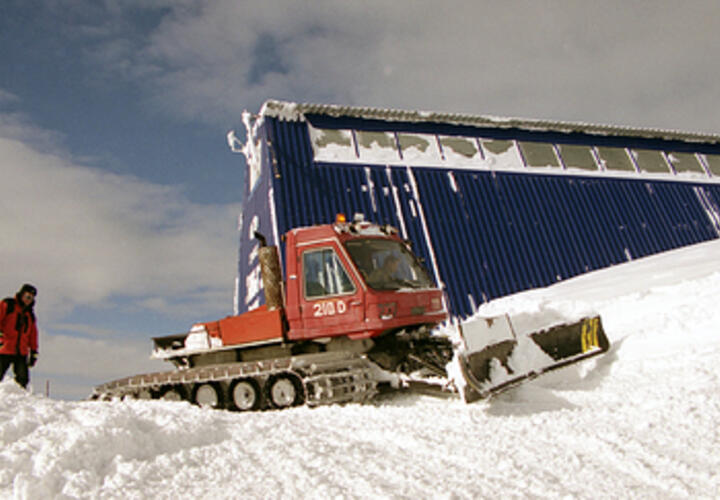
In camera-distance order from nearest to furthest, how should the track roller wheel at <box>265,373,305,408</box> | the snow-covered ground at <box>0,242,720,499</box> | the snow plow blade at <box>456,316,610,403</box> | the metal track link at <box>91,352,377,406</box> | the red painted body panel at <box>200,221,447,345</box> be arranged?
1. the snow-covered ground at <box>0,242,720,499</box>
2. the snow plow blade at <box>456,316,610,403</box>
3. the metal track link at <box>91,352,377,406</box>
4. the track roller wheel at <box>265,373,305,408</box>
5. the red painted body panel at <box>200,221,447,345</box>

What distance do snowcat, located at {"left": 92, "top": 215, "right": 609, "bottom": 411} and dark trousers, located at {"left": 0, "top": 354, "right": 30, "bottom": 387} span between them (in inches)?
75.3

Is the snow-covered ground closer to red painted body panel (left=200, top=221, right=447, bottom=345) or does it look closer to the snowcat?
the snowcat

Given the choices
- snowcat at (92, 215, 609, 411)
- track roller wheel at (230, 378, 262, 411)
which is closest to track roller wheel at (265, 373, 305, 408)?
Result: snowcat at (92, 215, 609, 411)

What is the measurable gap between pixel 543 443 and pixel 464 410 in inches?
47.8

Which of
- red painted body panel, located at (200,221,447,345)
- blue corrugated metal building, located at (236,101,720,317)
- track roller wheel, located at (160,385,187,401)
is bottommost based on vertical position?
track roller wheel, located at (160,385,187,401)

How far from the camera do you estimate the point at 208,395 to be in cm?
654

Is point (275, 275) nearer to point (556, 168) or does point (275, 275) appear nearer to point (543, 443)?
point (543, 443)

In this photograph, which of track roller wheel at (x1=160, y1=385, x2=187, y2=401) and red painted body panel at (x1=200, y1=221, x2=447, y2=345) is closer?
red painted body panel at (x1=200, y1=221, x2=447, y2=345)

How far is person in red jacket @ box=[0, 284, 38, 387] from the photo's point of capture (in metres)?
6.71

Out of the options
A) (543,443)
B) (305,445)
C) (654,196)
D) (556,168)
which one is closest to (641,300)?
(543,443)

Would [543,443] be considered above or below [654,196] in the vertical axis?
below

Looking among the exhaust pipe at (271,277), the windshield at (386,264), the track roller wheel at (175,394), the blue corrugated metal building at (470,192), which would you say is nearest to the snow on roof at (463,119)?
the blue corrugated metal building at (470,192)

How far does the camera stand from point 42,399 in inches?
167

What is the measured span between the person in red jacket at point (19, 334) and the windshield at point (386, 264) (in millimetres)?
5066
